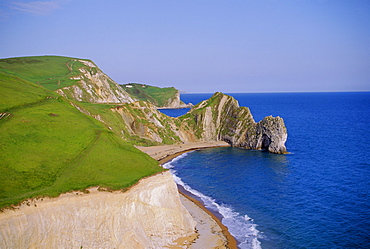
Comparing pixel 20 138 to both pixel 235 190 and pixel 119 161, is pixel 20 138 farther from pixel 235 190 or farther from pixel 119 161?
pixel 235 190

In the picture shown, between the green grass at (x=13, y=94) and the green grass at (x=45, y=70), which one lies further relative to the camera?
the green grass at (x=45, y=70)

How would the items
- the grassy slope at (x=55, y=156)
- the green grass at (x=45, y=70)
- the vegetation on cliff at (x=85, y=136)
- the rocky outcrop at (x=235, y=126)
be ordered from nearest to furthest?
the grassy slope at (x=55, y=156) → the vegetation on cliff at (x=85, y=136) → the rocky outcrop at (x=235, y=126) → the green grass at (x=45, y=70)

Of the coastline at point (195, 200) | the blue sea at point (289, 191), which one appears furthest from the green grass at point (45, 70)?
the blue sea at point (289, 191)

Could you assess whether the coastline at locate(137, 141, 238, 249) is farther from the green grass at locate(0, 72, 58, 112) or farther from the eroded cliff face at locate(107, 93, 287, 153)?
the green grass at locate(0, 72, 58, 112)

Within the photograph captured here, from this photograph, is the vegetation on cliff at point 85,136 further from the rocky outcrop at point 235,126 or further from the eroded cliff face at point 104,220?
Answer: the eroded cliff face at point 104,220

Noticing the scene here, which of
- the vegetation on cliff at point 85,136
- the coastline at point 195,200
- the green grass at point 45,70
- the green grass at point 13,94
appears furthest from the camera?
the green grass at point 45,70

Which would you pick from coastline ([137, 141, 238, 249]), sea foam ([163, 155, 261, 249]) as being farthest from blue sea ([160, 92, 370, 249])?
coastline ([137, 141, 238, 249])

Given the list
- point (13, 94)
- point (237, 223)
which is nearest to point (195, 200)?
point (237, 223)
